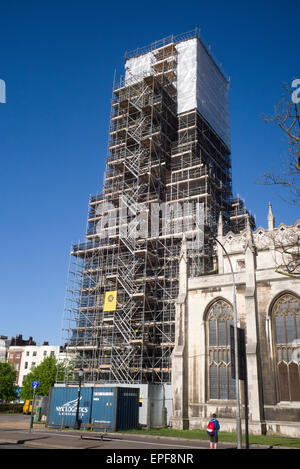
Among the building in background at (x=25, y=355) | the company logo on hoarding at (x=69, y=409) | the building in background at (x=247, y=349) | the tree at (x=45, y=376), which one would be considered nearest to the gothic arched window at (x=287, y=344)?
the building in background at (x=247, y=349)

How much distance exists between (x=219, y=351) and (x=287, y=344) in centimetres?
485

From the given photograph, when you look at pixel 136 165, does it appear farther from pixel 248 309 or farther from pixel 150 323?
pixel 248 309

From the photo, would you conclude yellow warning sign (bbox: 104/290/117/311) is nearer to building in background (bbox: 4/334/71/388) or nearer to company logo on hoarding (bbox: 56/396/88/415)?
company logo on hoarding (bbox: 56/396/88/415)

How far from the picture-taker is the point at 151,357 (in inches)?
1400

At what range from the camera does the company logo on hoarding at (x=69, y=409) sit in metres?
25.4

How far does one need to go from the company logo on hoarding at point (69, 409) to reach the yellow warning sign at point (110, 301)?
1309 cm

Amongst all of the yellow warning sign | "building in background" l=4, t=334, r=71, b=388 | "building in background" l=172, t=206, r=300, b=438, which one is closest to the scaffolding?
the yellow warning sign

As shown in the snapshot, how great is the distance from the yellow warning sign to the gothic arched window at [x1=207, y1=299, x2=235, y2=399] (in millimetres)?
12338

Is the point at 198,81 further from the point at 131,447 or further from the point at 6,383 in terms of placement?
the point at 6,383

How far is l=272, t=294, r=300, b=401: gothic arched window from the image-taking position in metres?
Answer: 24.8

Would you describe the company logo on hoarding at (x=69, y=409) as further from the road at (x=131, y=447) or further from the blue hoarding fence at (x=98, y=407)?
the road at (x=131, y=447)

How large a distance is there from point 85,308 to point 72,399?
1605 cm

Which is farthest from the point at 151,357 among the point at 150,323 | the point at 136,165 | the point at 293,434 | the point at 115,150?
the point at 115,150

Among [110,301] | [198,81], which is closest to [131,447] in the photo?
[110,301]
